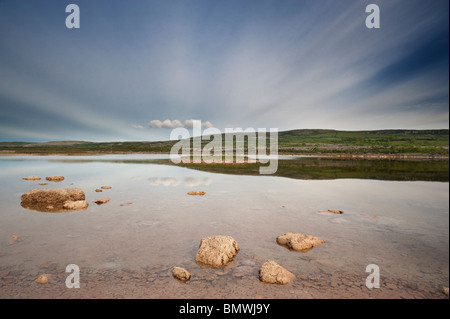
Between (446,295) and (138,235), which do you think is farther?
(138,235)

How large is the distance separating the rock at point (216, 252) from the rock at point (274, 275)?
1377 mm

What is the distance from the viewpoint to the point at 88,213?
43.4ft

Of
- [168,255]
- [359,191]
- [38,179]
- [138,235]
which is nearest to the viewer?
[168,255]

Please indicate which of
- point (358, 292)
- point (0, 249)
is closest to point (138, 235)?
point (0, 249)

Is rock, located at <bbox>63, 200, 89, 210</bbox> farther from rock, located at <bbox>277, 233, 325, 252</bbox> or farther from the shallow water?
rock, located at <bbox>277, 233, 325, 252</bbox>

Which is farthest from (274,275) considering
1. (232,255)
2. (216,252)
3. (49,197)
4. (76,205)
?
(49,197)

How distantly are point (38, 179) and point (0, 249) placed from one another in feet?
79.0

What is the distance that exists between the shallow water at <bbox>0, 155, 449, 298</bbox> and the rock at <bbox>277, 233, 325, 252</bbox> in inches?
10.8

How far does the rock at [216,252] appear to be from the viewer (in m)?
7.48

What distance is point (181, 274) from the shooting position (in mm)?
6523

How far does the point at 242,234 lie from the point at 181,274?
4328mm
